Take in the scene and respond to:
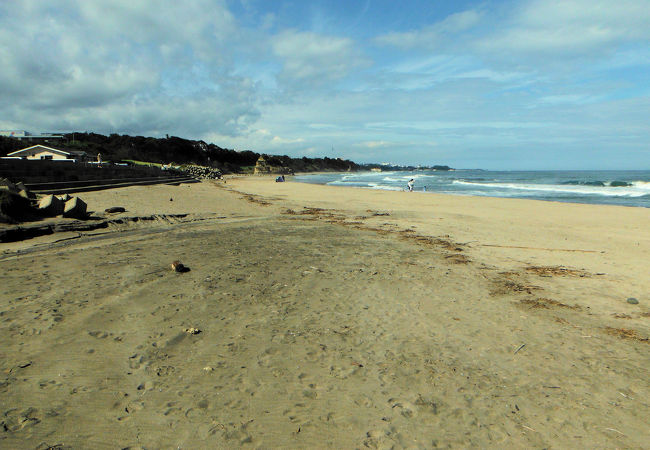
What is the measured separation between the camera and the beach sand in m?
2.49

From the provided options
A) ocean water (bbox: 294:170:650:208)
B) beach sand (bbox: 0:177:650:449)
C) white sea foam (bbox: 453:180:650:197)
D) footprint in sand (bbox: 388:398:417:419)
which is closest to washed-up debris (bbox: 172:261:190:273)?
beach sand (bbox: 0:177:650:449)

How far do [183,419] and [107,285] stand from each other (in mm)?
3269

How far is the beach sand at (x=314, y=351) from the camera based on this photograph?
8.18 ft

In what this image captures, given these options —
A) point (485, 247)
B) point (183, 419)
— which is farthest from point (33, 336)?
point (485, 247)

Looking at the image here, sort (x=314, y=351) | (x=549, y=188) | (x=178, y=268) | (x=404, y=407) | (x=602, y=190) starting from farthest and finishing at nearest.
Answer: (x=549, y=188)
(x=602, y=190)
(x=178, y=268)
(x=314, y=351)
(x=404, y=407)

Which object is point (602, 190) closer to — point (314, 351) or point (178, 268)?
point (178, 268)

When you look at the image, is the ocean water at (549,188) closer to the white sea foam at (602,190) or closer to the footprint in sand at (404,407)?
the white sea foam at (602,190)

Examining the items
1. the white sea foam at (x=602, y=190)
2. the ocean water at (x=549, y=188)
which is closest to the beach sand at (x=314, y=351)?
the ocean water at (x=549, y=188)

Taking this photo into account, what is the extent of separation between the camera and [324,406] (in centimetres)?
273

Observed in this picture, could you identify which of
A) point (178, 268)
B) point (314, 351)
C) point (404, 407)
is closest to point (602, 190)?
point (178, 268)

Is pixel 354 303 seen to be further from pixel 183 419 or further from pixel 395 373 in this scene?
pixel 183 419

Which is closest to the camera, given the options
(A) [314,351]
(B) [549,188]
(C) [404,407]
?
(C) [404,407]

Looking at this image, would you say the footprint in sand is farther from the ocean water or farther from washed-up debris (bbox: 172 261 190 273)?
the ocean water

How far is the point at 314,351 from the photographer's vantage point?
11.5 ft
